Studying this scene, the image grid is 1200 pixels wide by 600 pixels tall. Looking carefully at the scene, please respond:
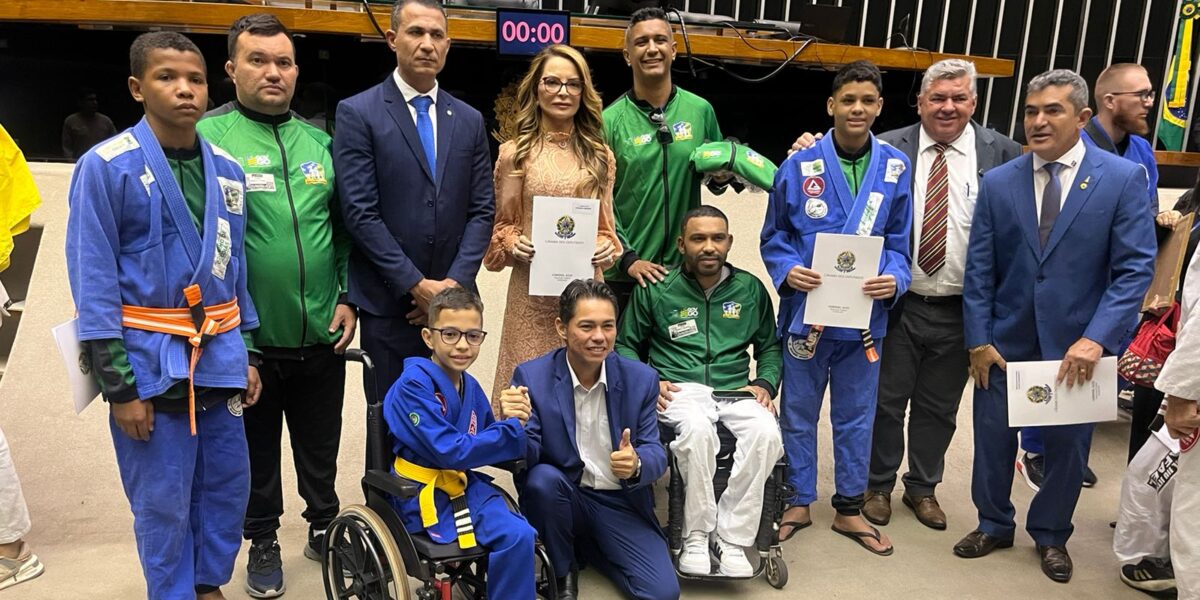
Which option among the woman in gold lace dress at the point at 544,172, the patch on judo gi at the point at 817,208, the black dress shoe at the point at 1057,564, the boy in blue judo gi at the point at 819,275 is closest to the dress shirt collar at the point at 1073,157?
the boy in blue judo gi at the point at 819,275

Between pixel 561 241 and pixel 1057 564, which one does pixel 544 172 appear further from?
pixel 1057 564

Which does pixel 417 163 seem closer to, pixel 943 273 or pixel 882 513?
pixel 943 273

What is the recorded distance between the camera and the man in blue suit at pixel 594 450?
277cm

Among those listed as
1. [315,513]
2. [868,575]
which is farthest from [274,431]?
[868,575]

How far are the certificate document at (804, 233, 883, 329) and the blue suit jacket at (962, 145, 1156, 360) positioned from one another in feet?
1.25

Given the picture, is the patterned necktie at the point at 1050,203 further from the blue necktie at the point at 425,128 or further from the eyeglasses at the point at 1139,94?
the blue necktie at the point at 425,128

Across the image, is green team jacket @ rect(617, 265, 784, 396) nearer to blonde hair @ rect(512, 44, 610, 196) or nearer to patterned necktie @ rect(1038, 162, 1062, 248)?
blonde hair @ rect(512, 44, 610, 196)

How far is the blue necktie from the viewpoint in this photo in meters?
2.86

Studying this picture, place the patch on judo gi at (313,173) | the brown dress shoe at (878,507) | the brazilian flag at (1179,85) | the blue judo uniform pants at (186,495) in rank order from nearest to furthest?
the blue judo uniform pants at (186,495) → the patch on judo gi at (313,173) → the brown dress shoe at (878,507) → the brazilian flag at (1179,85)

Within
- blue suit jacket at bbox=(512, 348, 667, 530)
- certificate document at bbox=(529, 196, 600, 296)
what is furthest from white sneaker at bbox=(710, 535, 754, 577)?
certificate document at bbox=(529, 196, 600, 296)

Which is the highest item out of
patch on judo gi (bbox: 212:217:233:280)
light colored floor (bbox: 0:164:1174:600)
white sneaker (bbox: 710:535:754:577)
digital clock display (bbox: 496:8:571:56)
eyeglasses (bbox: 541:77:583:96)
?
digital clock display (bbox: 496:8:571:56)

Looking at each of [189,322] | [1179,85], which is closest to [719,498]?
[189,322]

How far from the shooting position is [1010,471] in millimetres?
3275

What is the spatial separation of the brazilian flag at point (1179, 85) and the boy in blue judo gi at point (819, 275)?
478 cm
